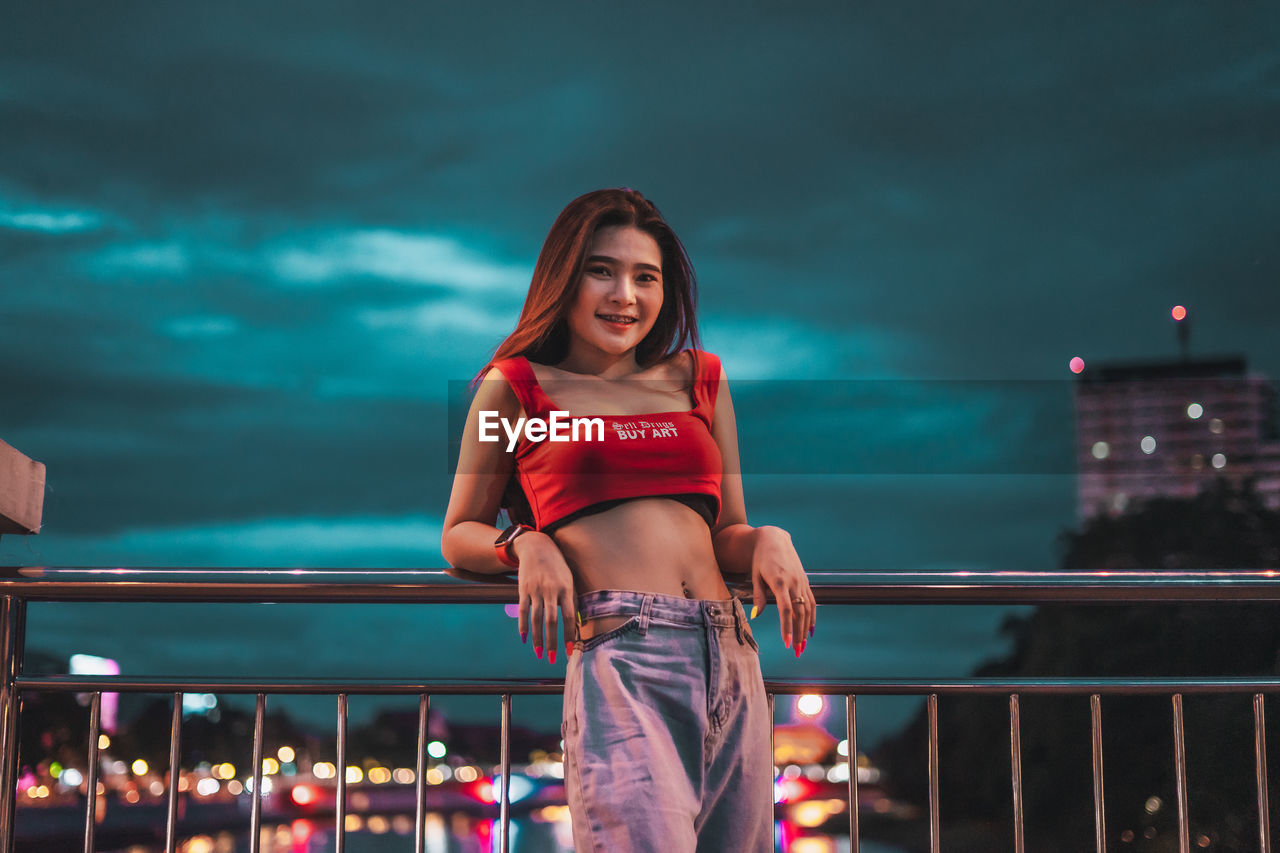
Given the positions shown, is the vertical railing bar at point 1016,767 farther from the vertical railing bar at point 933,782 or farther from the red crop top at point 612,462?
the red crop top at point 612,462

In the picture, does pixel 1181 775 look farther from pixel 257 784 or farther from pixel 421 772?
pixel 257 784

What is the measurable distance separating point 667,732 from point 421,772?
0.83 meters

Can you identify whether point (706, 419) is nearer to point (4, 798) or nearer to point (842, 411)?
point (842, 411)

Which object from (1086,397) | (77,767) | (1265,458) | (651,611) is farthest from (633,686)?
(1086,397)

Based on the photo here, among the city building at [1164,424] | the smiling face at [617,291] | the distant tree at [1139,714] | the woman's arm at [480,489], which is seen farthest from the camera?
the city building at [1164,424]

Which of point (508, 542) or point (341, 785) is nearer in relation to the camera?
point (508, 542)

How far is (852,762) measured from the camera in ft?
9.50

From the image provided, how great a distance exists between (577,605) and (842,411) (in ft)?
6.73

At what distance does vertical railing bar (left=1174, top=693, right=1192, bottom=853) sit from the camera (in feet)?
9.90

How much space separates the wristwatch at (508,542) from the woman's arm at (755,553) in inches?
19.3

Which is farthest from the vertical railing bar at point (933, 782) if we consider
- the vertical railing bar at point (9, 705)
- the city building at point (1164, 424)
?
the city building at point (1164, 424)

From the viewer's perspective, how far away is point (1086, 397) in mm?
136250

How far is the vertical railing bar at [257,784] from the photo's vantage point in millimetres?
2834

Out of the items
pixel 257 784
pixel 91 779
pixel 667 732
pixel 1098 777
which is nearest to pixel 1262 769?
pixel 1098 777
